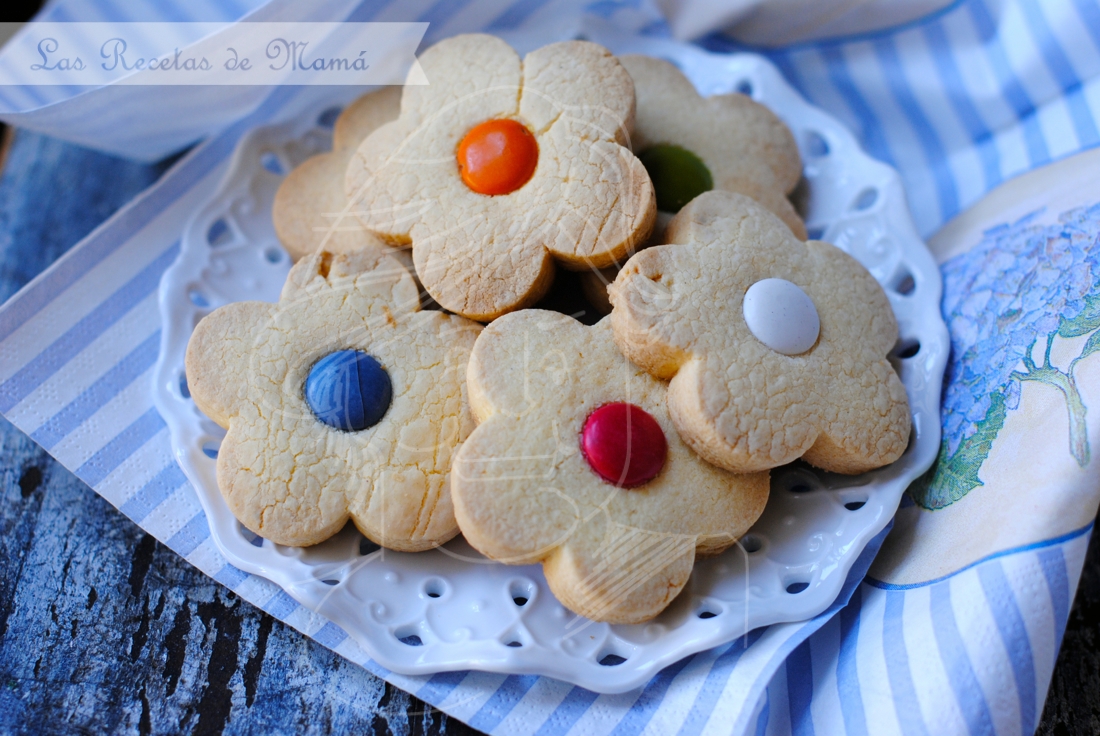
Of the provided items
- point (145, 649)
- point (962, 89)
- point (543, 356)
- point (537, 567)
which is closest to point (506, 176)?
point (543, 356)

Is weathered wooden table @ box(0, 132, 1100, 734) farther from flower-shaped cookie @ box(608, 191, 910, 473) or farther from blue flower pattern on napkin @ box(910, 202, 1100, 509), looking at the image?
flower-shaped cookie @ box(608, 191, 910, 473)

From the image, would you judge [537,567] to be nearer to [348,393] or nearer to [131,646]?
[348,393]

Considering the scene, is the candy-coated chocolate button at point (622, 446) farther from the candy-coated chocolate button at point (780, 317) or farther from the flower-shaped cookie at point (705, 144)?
the flower-shaped cookie at point (705, 144)

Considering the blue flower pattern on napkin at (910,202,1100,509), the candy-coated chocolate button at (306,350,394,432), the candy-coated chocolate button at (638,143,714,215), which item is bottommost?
the blue flower pattern on napkin at (910,202,1100,509)

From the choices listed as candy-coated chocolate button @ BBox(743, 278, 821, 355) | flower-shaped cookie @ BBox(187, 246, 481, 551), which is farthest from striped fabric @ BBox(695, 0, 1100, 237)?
flower-shaped cookie @ BBox(187, 246, 481, 551)

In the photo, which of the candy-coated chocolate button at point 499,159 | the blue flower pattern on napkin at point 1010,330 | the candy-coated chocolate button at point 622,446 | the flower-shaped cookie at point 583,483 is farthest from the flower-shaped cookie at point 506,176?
the blue flower pattern on napkin at point 1010,330

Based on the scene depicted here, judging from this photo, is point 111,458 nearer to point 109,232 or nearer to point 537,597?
point 109,232
